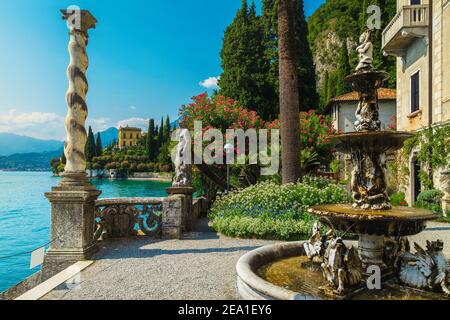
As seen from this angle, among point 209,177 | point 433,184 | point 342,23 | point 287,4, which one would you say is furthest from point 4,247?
point 342,23

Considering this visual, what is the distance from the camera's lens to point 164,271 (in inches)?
211

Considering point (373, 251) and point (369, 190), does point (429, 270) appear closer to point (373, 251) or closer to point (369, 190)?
point (373, 251)

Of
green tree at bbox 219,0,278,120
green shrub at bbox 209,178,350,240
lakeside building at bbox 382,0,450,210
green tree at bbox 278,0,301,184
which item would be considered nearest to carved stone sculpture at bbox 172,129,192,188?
green shrub at bbox 209,178,350,240

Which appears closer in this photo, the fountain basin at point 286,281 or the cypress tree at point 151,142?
the fountain basin at point 286,281

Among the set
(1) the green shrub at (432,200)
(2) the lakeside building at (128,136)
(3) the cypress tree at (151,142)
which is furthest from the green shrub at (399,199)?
(2) the lakeside building at (128,136)

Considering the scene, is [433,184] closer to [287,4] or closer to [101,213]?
[287,4]

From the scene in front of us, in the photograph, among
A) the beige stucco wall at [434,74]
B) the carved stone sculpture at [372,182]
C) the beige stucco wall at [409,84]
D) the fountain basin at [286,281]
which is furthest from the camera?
the beige stucco wall at [409,84]

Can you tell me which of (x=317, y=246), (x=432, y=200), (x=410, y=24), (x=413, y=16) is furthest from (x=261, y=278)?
(x=413, y=16)

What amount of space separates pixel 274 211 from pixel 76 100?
565 centimetres

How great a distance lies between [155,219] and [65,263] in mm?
2912

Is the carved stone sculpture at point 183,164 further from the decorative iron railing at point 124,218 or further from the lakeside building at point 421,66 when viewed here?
the lakeside building at point 421,66

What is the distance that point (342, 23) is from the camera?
6112cm

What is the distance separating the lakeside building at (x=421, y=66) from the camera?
41.6 ft

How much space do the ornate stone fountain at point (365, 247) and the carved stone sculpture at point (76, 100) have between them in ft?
13.4
